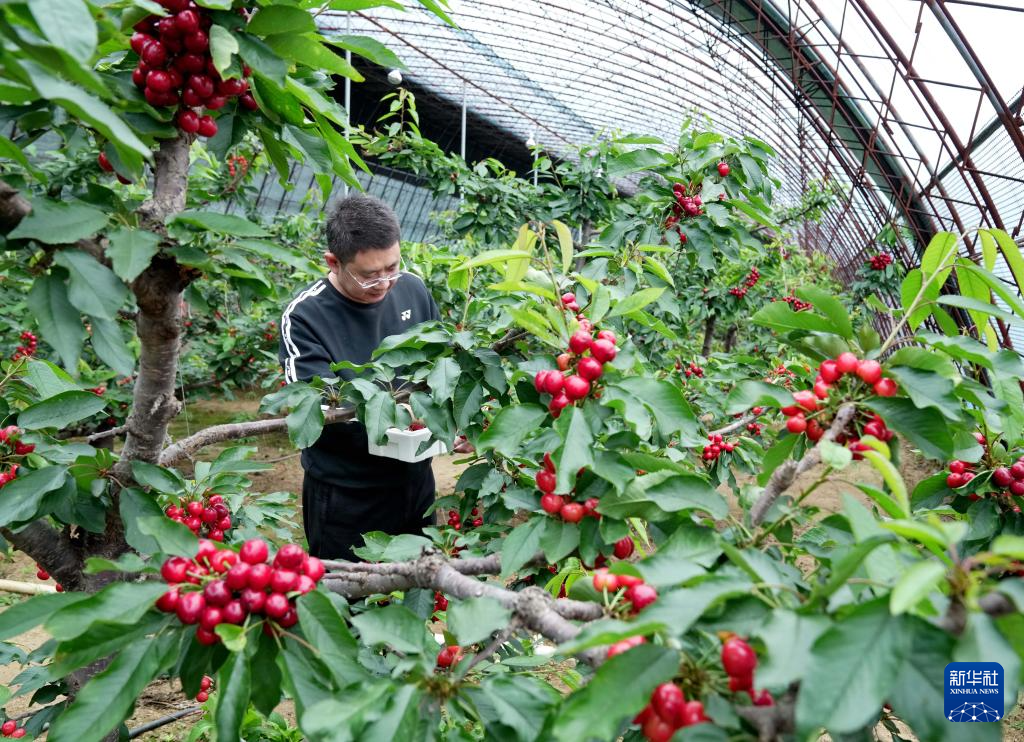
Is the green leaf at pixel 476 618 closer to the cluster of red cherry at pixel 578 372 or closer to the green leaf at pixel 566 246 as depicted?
the cluster of red cherry at pixel 578 372

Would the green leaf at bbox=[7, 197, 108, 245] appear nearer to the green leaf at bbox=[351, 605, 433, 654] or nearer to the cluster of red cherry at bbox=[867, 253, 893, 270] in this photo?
the green leaf at bbox=[351, 605, 433, 654]

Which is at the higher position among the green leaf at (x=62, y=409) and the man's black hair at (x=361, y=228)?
the man's black hair at (x=361, y=228)

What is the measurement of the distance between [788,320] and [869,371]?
19cm

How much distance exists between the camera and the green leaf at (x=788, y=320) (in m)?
1.19

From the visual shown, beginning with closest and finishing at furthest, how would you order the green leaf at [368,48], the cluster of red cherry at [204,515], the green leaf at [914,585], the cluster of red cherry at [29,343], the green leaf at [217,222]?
the green leaf at [914,585] < the green leaf at [217,222] < the green leaf at [368,48] < the cluster of red cherry at [204,515] < the cluster of red cherry at [29,343]

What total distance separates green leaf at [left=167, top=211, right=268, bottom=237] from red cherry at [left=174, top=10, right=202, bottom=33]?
0.30 meters

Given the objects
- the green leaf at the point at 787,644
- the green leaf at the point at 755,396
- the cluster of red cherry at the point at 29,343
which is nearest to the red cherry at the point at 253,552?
the green leaf at the point at 787,644

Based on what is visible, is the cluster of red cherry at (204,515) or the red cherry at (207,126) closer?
the red cherry at (207,126)

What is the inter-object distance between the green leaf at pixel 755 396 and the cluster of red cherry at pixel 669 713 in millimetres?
527

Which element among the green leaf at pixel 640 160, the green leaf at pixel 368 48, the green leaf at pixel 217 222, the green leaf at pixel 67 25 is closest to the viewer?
the green leaf at pixel 67 25

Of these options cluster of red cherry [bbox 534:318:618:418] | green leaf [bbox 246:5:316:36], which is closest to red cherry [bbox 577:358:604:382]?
cluster of red cherry [bbox 534:318:618:418]

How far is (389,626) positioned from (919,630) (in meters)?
0.69

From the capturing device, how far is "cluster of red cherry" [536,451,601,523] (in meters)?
1.17

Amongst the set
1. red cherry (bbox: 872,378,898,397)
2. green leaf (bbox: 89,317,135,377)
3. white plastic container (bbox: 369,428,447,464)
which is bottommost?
white plastic container (bbox: 369,428,447,464)
